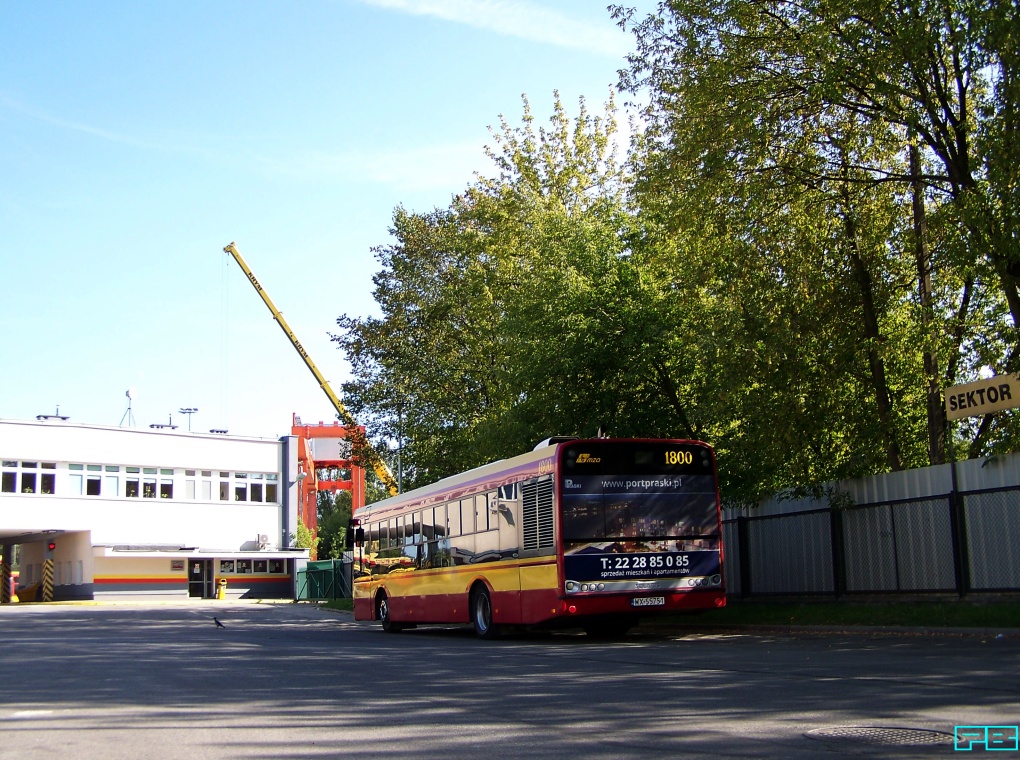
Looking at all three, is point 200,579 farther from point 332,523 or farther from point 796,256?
point 796,256

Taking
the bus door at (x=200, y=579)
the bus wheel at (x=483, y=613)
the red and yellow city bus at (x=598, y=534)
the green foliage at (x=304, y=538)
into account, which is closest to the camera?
the red and yellow city bus at (x=598, y=534)

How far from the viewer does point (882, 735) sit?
7430 mm

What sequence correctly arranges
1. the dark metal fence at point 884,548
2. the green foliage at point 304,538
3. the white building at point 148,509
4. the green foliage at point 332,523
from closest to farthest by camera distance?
the dark metal fence at point 884,548, the white building at point 148,509, the green foliage at point 304,538, the green foliage at point 332,523

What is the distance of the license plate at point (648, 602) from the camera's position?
683 inches

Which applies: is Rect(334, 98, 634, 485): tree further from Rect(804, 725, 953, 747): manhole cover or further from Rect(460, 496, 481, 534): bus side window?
Rect(804, 725, 953, 747): manhole cover

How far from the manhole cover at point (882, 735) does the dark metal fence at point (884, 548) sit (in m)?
9.98

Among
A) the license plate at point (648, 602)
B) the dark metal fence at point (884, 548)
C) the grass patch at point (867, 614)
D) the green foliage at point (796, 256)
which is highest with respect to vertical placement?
the green foliage at point (796, 256)

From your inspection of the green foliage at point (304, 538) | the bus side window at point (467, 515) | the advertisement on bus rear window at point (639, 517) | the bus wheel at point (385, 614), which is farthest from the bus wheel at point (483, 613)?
the green foliage at point (304, 538)

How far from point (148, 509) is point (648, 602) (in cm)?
Answer: 5233

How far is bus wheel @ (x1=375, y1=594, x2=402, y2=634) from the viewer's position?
25.3 m

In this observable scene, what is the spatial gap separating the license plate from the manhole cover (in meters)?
9.55

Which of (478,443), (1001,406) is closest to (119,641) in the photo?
(478,443)

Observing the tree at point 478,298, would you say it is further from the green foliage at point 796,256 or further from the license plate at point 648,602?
the license plate at point 648,602

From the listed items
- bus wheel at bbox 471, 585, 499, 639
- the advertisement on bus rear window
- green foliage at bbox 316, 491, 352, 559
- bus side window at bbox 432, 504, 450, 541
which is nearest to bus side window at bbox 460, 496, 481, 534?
bus side window at bbox 432, 504, 450, 541
